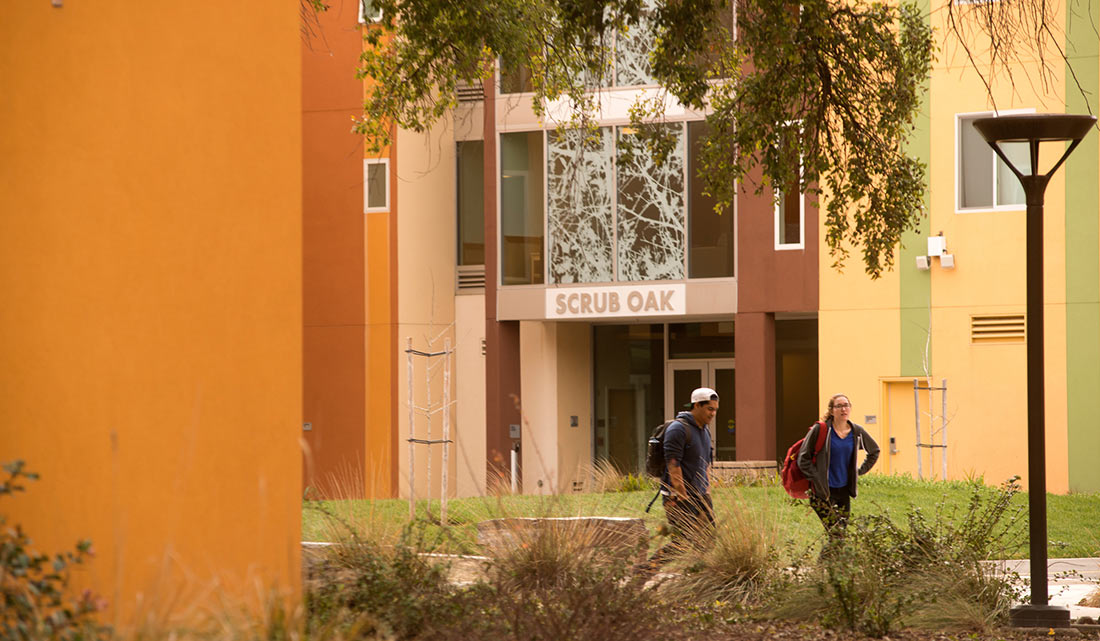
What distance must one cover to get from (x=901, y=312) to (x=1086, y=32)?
5055mm

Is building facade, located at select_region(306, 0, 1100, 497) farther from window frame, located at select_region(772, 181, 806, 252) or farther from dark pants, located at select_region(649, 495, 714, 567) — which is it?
dark pants, located at select_region(649, 495, 714, 567)

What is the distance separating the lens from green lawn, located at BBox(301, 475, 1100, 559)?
8867 mm

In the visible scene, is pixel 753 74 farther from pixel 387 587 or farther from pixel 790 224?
pixel 790 224

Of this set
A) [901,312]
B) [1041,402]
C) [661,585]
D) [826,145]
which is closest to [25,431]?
[661,585]

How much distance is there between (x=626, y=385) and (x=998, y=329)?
7717mm

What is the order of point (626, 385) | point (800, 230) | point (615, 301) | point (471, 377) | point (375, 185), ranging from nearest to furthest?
point (800, 230)
point (615, 301)
point (375, 185)
point (471, 377)
point (626, 385)

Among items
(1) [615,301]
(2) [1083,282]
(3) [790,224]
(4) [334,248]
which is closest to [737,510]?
(2) [1083,282]

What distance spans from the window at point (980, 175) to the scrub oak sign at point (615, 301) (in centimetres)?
488

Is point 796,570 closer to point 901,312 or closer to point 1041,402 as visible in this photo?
A: point 1041,402

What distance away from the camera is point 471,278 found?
25609mm

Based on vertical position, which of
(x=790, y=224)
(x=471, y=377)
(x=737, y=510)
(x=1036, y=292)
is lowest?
(x=737, y=510)

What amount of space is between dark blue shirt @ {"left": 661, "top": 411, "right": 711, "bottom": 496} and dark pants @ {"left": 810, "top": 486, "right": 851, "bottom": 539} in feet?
2.85

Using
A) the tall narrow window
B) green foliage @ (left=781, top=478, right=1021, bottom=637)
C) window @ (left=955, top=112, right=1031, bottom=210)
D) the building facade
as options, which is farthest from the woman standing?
the tall narrow window

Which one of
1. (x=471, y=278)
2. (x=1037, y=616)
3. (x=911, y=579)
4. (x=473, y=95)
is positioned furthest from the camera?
(x=471, y=278)
